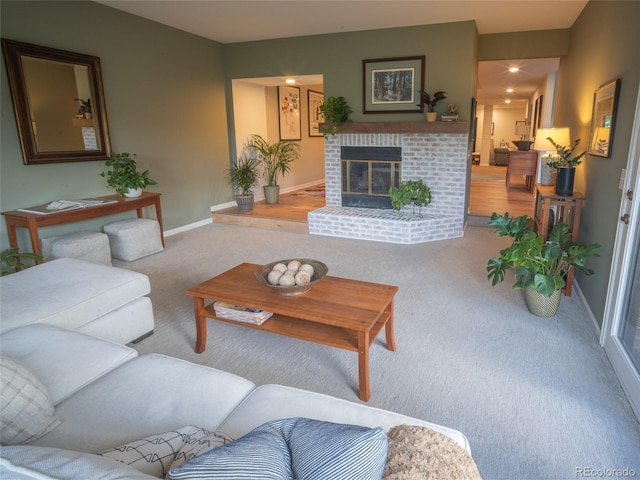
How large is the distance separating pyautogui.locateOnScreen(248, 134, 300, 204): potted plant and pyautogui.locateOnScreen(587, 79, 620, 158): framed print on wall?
4.22 m

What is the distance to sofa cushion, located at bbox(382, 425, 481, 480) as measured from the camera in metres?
0.87

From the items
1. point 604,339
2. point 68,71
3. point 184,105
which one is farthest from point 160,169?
point 604,339

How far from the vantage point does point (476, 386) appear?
7.16 feet

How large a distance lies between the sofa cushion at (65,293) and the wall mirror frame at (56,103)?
71.8 inches

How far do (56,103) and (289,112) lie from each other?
4476 millimetres

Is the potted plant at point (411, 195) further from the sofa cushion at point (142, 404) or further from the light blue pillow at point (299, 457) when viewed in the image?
the light blue pillow at point (299, 457)

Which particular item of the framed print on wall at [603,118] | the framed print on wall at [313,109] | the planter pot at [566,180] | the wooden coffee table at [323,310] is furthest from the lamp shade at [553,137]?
the framed print on wall at [313,109]

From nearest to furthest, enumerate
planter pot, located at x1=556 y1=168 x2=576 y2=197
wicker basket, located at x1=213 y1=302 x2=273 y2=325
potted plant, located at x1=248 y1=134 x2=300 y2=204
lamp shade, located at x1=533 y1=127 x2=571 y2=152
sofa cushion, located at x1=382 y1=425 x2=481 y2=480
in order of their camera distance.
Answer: sofa cushion, located at x1=382 y1=425 x2=481 y2=480, wicker basket, located at x1=213 y1=302 x2=273 y2=325, planter pot, located at x1=556 y1=168 x2=576 y2=197, lamp shade, located at x1=533 y1=127 x2=571 y2=152, potted plant, located at x1=248 y1=134 x2=300 y2=204

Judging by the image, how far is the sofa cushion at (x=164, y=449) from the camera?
1073mm

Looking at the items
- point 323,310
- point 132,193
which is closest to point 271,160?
point 132,193

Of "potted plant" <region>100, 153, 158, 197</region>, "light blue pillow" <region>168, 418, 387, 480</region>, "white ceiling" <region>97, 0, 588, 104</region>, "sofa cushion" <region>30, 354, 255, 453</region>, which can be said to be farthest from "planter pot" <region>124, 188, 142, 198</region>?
"light blue pillow" <region>168, 418, 387, 480</region>

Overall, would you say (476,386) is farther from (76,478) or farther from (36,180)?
(36,180)

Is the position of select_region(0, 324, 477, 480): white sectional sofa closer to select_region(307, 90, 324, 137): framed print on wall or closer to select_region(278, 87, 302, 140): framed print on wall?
select_region(278, 87, 302, 140): framed print on wall
